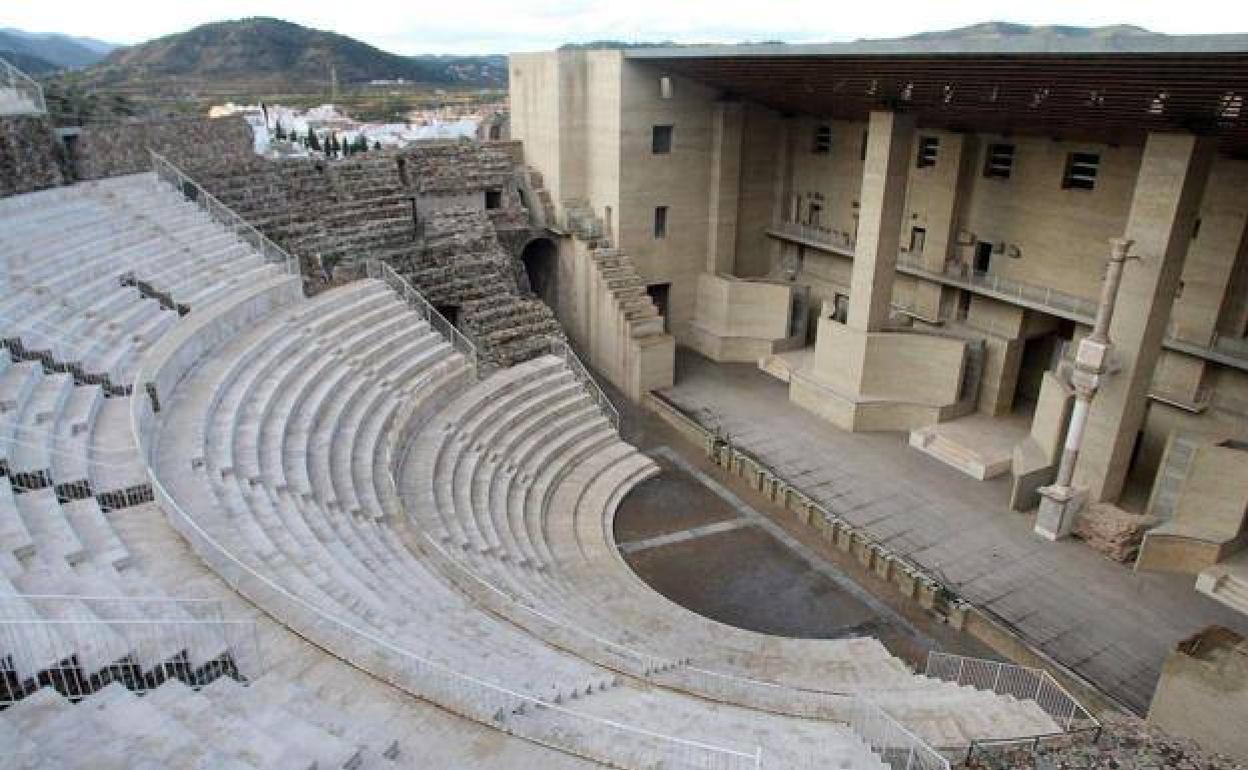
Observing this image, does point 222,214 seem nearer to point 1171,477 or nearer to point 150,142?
point 150,142

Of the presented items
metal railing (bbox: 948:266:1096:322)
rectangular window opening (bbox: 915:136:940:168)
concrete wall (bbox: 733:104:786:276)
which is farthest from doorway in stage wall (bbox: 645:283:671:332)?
metal railing (bbox: 948:266:1096:322)

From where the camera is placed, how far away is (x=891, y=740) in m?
8.57

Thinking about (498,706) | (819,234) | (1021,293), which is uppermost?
(819,234)

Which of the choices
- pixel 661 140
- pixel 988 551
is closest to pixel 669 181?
pixel 661 140

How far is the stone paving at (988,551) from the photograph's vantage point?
47.3ft

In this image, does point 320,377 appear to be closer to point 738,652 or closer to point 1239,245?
point 738,652

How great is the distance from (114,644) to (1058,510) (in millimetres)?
17018

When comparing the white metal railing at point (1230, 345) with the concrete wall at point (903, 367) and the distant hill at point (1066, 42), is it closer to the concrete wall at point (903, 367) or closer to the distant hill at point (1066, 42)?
the concrete wall at point (903, 367)

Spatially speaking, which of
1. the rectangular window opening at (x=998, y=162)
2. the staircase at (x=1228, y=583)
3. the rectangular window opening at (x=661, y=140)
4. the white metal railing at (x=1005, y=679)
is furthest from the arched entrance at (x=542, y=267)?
the staircase at (x=1228, y=583)

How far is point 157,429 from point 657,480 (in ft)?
36.2

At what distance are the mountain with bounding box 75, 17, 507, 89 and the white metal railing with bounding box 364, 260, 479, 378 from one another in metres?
81.8

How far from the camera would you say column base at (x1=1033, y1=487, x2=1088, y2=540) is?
17266 millimetres

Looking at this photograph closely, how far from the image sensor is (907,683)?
37.8ft

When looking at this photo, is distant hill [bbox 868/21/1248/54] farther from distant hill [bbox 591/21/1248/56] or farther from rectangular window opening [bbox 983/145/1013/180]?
rectangular window opening [bbox 983/145/1013/180]
